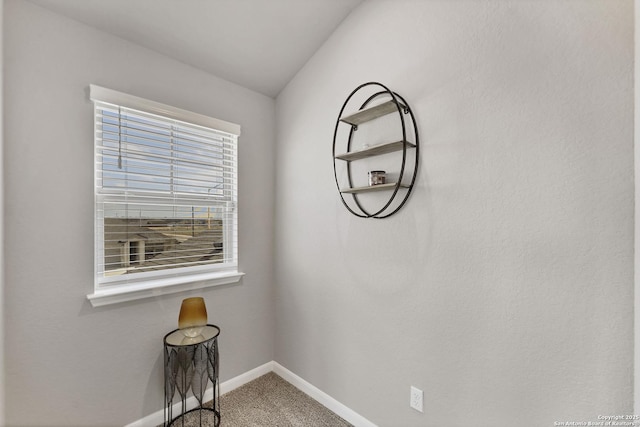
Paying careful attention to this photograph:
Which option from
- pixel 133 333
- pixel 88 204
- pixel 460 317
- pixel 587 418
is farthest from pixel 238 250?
pixel 587 418

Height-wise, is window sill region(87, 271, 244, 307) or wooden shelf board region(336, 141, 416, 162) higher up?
wooden shelf board region(336, 141, 416, 162)

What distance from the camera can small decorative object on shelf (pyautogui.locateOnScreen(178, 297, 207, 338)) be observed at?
176 centimetres

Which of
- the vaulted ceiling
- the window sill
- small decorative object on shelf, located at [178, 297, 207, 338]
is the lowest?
small decorative object on shelf, located at [178, 297, 207, 338]

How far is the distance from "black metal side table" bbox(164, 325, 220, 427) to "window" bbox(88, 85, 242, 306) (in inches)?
13.2

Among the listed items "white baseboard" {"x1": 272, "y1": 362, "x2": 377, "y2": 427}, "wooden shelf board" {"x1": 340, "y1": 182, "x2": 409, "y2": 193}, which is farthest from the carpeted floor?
"wooden shelf board" {"x1": 340, "y1": 182, "x2": 409, "y2": 193}

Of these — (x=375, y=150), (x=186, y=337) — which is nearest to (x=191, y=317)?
(x=186, y=337)

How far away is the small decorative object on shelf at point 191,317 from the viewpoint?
5.77ft

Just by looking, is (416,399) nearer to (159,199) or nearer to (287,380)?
(287,380)

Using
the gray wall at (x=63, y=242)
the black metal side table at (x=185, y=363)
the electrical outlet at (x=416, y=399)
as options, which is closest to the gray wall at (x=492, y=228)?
the electrical outlet at (x=416, y=399)

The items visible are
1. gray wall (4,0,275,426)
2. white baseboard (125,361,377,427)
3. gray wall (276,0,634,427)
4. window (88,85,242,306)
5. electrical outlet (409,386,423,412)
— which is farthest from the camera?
white baseboard (125,361,377,427)

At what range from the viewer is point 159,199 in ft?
6.23

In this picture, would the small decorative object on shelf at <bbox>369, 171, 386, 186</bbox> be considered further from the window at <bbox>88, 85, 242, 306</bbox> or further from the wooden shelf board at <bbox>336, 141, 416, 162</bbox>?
the window at <bbox>88, 85, 242, 306</bbox>

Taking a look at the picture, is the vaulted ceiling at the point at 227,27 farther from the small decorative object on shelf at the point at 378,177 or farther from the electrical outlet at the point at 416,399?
the electrical outlet at the point at 416,399

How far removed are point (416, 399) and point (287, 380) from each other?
114 cm
